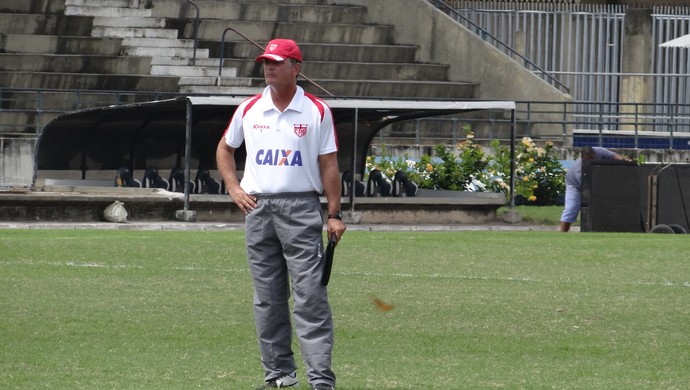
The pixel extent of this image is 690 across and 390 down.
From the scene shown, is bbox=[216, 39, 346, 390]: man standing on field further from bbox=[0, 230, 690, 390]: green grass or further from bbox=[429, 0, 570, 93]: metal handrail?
bbox=[429, 0, 570, 93]: metal handrail

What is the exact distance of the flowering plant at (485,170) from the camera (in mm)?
32031

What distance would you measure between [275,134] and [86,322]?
12.9ft

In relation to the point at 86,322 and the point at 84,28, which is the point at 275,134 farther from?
the point at 84,28

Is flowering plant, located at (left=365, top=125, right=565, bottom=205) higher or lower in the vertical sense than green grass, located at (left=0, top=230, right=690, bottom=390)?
higher

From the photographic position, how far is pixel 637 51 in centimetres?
4475

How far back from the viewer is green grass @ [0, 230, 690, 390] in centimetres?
1037

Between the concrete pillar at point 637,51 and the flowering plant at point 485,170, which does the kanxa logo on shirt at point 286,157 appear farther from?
the concrete pillar at point 637,51

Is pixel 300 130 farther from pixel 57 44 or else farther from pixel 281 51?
pixel 57 44

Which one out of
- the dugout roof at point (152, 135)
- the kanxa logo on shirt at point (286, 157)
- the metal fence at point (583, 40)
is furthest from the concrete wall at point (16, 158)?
the kanxa logo on shirt at point (286, 157)

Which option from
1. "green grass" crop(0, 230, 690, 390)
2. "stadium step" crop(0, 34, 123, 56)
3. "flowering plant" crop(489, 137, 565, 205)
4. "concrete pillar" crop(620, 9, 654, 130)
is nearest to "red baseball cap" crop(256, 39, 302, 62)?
"green grass" crop(0, 230, 690, 390)

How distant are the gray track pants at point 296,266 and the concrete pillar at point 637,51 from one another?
35416 mm

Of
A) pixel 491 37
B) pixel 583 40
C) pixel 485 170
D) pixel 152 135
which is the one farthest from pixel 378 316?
pixel 583 40

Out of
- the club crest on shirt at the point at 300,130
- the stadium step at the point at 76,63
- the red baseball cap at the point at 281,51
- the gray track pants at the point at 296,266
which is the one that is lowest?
the gray track pants at the point at 296,266

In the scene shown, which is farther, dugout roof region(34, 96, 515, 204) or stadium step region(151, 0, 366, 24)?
stadium step region(151, 0, 366, 24)
